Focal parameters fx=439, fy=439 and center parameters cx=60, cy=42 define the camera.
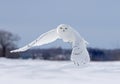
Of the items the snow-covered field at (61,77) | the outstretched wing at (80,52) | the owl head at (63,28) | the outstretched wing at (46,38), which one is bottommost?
the snow-covered field at (61,77)

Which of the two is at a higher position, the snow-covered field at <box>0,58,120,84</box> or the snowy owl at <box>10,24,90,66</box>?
the snowy owl at <box>10,24,90,66</box>

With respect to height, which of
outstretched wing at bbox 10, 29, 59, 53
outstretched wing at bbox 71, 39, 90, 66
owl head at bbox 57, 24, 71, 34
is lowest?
outstretched wing at bbox 71, 39, 90, 66

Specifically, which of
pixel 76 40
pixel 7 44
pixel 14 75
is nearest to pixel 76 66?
pixel 76 40

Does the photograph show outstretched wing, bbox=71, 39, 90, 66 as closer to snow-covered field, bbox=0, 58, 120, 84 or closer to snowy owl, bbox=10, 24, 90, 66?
snowy owl, bbox=10, 24, 90, 66

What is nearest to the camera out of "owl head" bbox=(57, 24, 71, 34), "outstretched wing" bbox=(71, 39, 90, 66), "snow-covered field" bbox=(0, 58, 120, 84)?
"snow-covered field" bbox=(0, 58, 120, 84)

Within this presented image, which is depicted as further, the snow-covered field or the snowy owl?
→ the snowy owl

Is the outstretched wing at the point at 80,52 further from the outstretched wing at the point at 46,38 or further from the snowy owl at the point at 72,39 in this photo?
the outstretched wing at the point at 46,38

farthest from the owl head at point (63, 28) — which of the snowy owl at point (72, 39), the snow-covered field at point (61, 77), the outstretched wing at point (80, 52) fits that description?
the snow-covered field at point (61, 77)

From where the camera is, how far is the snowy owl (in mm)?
5180

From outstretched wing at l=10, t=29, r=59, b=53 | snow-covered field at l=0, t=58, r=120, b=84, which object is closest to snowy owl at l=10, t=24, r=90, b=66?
outstretched wing at l=10, t=29, r=59, b=53

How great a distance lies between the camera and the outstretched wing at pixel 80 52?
525 cm

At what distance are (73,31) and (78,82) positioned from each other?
75 cm

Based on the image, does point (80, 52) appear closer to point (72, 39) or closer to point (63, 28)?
point (72, 39)

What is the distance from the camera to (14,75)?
206 inches
